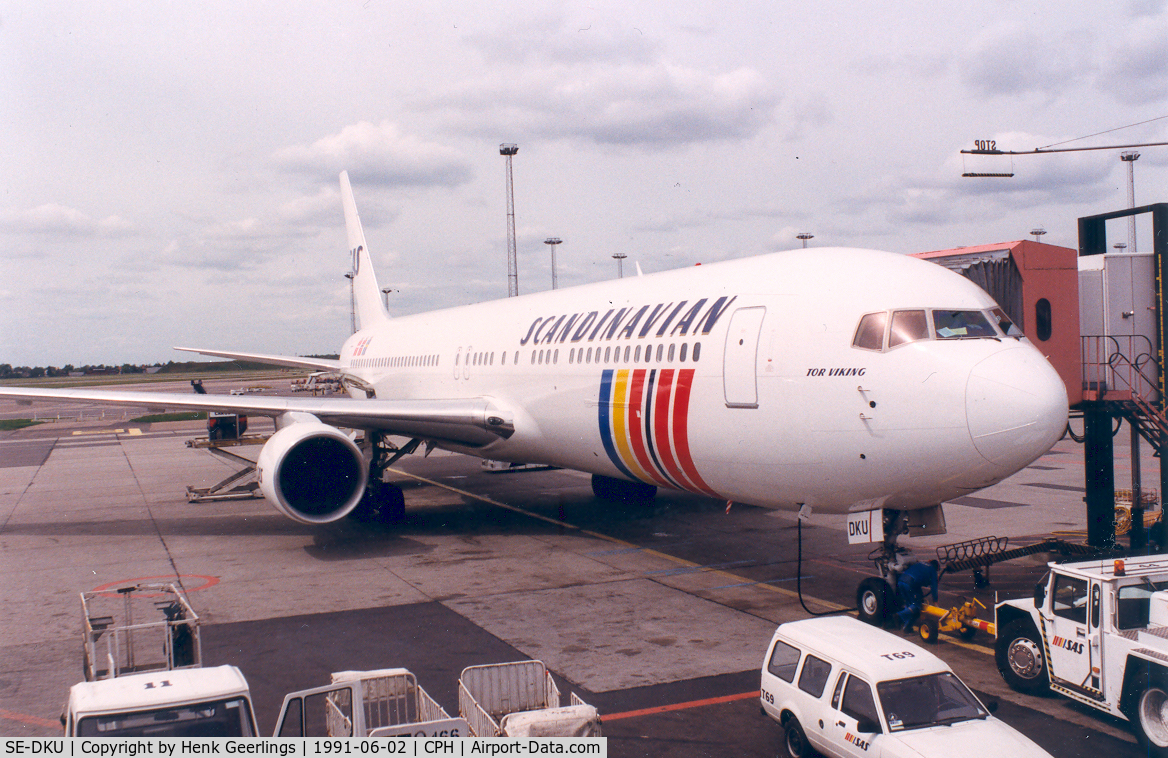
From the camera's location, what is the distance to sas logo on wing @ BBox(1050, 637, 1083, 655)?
812 cm

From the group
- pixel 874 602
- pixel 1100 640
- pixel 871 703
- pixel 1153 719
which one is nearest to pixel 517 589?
pixel 874 602

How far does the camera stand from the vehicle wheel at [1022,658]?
8.67 metres

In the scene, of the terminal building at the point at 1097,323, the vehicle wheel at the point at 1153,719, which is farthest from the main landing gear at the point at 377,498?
the vehicle wheel at the point at 1153,719

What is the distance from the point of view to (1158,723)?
732 centimetres

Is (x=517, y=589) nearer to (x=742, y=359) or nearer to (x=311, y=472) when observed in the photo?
(x=742, y=359)

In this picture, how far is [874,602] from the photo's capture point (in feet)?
33.9

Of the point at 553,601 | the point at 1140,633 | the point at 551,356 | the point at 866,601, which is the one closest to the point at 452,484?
the point at 551,356

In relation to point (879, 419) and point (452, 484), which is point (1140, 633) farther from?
point (452, 484)

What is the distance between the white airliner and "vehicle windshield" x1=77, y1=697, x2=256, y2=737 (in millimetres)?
6627

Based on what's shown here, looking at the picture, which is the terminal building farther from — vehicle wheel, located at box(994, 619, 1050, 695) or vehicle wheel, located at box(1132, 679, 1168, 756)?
vehicle wheel, located at box(1132, 679, 1168, 756)

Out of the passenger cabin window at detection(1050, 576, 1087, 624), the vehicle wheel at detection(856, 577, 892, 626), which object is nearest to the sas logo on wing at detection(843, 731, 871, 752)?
→ the passenger cabin window at detection(1050, 576, 1087, 624)

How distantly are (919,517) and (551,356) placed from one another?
22.8 ft

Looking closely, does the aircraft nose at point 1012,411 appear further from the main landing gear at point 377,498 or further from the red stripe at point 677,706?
the main landing gear at point 377,498

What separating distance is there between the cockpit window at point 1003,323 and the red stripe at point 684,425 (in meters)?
3.68
